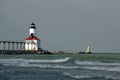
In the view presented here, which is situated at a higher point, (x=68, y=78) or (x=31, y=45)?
(x=31, y=45)

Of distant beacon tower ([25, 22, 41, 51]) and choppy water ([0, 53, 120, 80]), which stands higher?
distant beacon tower ([25, 22, 41, 51])

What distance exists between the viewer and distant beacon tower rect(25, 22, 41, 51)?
5984 inches

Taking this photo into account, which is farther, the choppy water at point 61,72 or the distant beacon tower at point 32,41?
the distant beacon tower at point 32,41

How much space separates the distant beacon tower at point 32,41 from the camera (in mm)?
152000

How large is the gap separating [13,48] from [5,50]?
753 cm

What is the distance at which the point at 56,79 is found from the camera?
25891 millimetres

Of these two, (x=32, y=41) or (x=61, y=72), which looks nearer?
(x=61, y=72)

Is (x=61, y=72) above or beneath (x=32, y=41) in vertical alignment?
beneath

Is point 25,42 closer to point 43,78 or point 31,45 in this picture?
point 31,45

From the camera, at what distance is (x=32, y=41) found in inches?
5965

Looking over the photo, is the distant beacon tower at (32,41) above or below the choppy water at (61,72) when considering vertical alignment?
above

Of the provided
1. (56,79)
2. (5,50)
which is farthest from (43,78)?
(5,50)

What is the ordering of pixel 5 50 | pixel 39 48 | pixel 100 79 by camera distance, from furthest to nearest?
pixel 39 48 < pixel 5 50 < pixel 100 79

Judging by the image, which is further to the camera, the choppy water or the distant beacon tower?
the distant beacon tower
